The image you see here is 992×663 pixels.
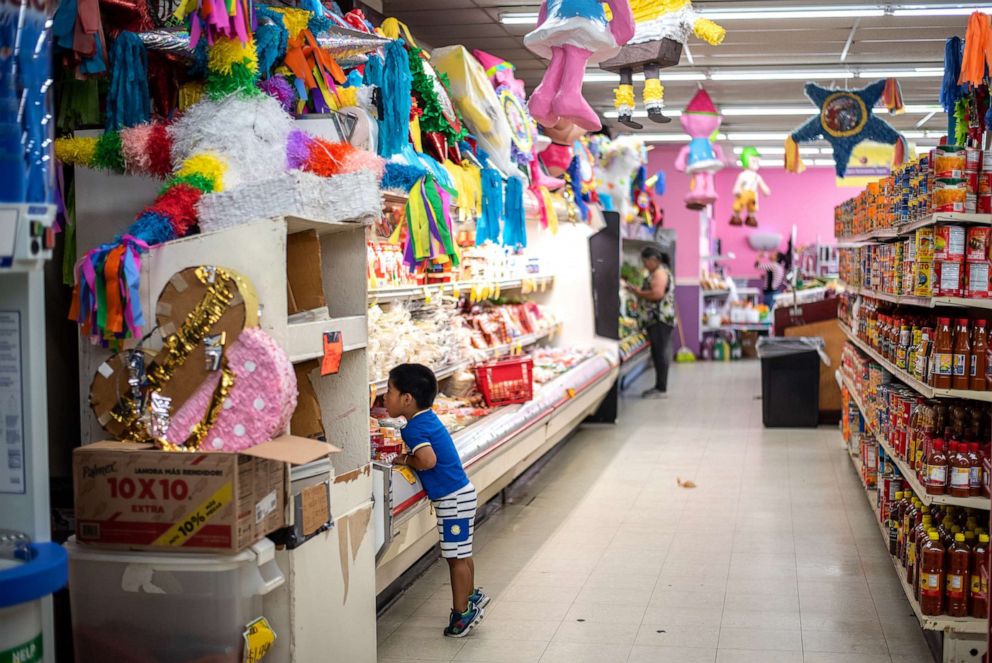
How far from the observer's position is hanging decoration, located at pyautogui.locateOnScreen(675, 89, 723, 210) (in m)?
11.8

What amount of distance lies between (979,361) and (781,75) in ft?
28.0

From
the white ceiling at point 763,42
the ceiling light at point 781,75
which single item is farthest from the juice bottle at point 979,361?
the ceiling light at point 781,75

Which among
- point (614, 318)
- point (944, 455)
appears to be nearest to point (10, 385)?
point (944, 455)

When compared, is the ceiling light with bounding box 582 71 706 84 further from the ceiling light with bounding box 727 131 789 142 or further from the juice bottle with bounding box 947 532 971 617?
the juice bottle with bounding box 947 532 971 617

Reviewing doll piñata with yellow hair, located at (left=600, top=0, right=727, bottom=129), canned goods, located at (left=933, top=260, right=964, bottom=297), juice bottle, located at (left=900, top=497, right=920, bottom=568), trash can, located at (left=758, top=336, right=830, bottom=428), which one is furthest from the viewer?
trash can, located at (left=758, top=336, right=830, bottom=428)

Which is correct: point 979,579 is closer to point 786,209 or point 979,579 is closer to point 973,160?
point 973,160

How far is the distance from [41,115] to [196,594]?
1.37 m

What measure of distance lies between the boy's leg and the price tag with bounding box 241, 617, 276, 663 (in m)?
1.39

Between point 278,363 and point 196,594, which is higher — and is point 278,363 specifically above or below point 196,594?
above

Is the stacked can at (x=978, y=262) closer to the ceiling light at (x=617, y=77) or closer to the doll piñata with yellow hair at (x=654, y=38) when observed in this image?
the doll piñata with yellow hair at (x=654, y=38)

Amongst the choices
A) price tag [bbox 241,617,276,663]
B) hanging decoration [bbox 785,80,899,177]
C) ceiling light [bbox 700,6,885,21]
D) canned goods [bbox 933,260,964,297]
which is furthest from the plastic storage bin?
hanging decoration [bbox 785,80,899,177]

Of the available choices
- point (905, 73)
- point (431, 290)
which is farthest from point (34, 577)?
point (905, 73)

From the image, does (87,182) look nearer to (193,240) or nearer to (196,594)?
(193,240)

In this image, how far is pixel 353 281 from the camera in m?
4.05
